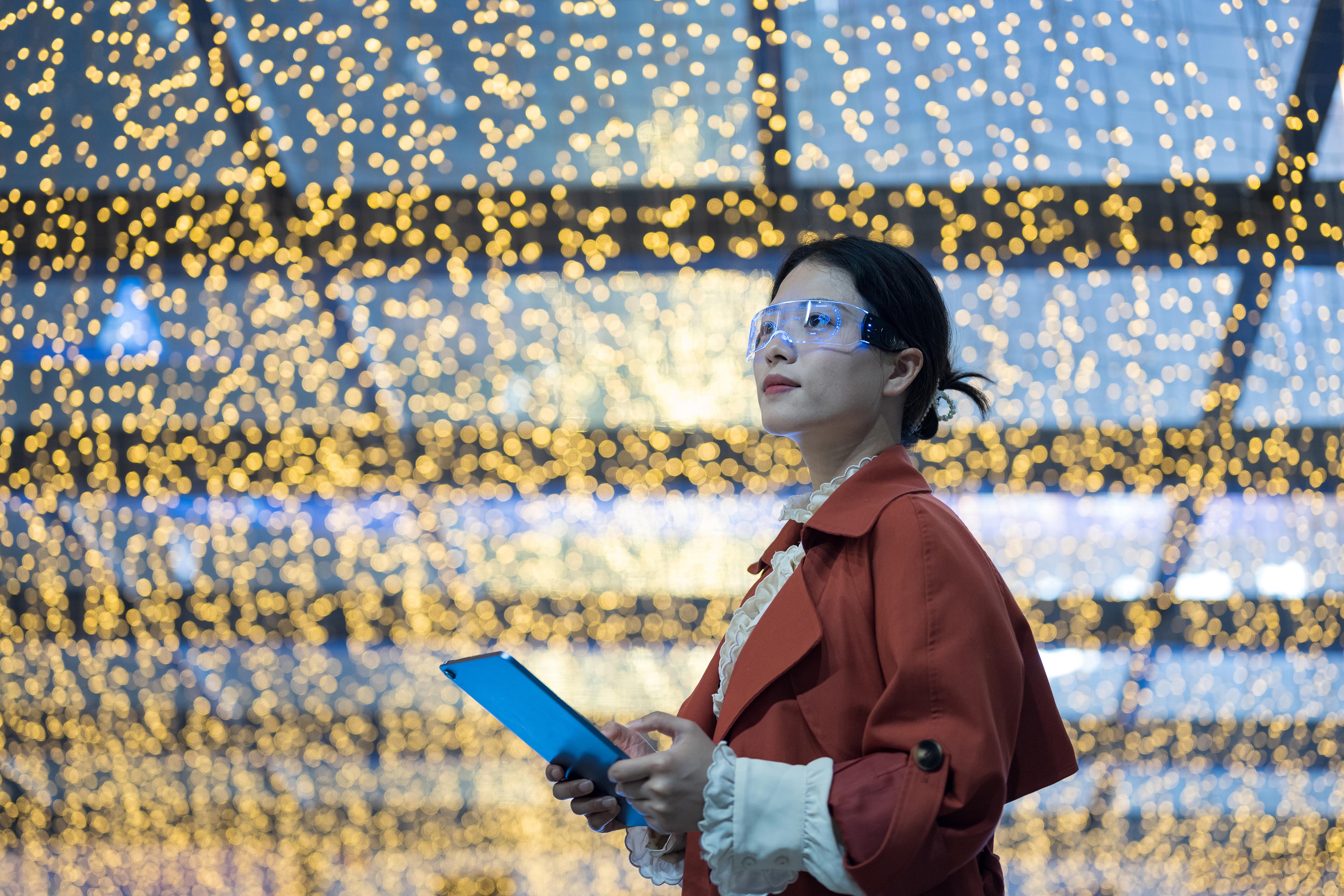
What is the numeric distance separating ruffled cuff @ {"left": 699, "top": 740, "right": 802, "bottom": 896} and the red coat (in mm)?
32

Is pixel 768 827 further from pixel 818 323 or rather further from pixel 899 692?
pixel 818 323

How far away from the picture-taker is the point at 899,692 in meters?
0.58

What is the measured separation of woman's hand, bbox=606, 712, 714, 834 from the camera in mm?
582

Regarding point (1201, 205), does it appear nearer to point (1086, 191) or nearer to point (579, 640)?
point (1086, 191)

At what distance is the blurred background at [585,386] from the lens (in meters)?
1.87

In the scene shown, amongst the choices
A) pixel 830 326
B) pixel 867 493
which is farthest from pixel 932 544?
pixel 830 326

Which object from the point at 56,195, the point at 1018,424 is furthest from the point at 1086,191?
the point at 56,195

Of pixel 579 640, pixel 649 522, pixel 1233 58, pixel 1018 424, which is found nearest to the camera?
pixel 1233 58

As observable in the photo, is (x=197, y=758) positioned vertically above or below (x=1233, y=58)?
below

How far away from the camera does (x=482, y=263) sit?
2004 millimetres

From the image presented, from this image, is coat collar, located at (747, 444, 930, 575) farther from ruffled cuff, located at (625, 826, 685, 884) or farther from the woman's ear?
ruffled cuff, located at (625, 826, 685, 884)

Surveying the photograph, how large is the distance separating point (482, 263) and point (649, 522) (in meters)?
0.94

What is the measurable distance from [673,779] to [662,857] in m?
0.23

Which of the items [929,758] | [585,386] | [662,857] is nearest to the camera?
[929,758]
